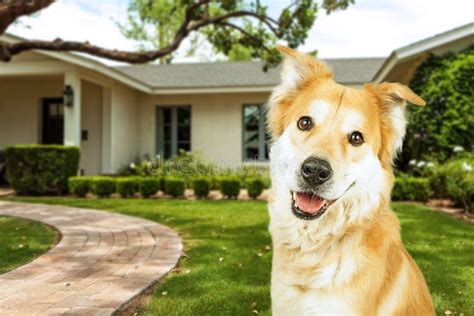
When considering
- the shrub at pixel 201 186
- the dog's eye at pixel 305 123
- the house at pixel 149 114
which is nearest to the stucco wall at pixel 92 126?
the house at pixel 149 114

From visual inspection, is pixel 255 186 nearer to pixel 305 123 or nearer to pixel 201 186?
pixel 201 186

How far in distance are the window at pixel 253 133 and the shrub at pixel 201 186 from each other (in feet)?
19.1

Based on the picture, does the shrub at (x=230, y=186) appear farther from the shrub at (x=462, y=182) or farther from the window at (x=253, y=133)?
the window at (x=253, y=133)

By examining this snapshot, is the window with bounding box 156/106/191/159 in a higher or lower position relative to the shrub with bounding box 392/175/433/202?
higher

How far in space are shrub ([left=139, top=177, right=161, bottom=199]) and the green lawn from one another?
6.47 feet

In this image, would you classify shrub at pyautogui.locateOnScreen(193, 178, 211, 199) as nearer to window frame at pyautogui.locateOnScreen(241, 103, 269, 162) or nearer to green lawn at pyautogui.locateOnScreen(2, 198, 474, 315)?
green lawn at pyautogui.locateOnScreen(2, 198, 474, 315)

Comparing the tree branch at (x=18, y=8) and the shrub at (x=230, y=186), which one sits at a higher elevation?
the tree branch at (x=18, y=8)

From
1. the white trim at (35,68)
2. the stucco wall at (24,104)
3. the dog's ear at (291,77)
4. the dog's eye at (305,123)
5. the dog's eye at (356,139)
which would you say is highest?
the white trim at (35,68)

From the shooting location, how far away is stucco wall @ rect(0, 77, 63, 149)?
58.2 feet

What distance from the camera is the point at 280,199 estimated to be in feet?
8.57

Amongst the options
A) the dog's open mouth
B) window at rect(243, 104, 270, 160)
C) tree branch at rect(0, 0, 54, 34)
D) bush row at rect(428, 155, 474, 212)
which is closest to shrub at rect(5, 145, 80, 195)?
tree branch at rect(0, 0, 54, 34)

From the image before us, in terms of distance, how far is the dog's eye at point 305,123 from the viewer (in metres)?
2.57

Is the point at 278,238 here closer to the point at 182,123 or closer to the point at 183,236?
the point at 183,236

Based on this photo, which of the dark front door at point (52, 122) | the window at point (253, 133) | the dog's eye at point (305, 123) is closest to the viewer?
the dog's eye at point (305, 123)
